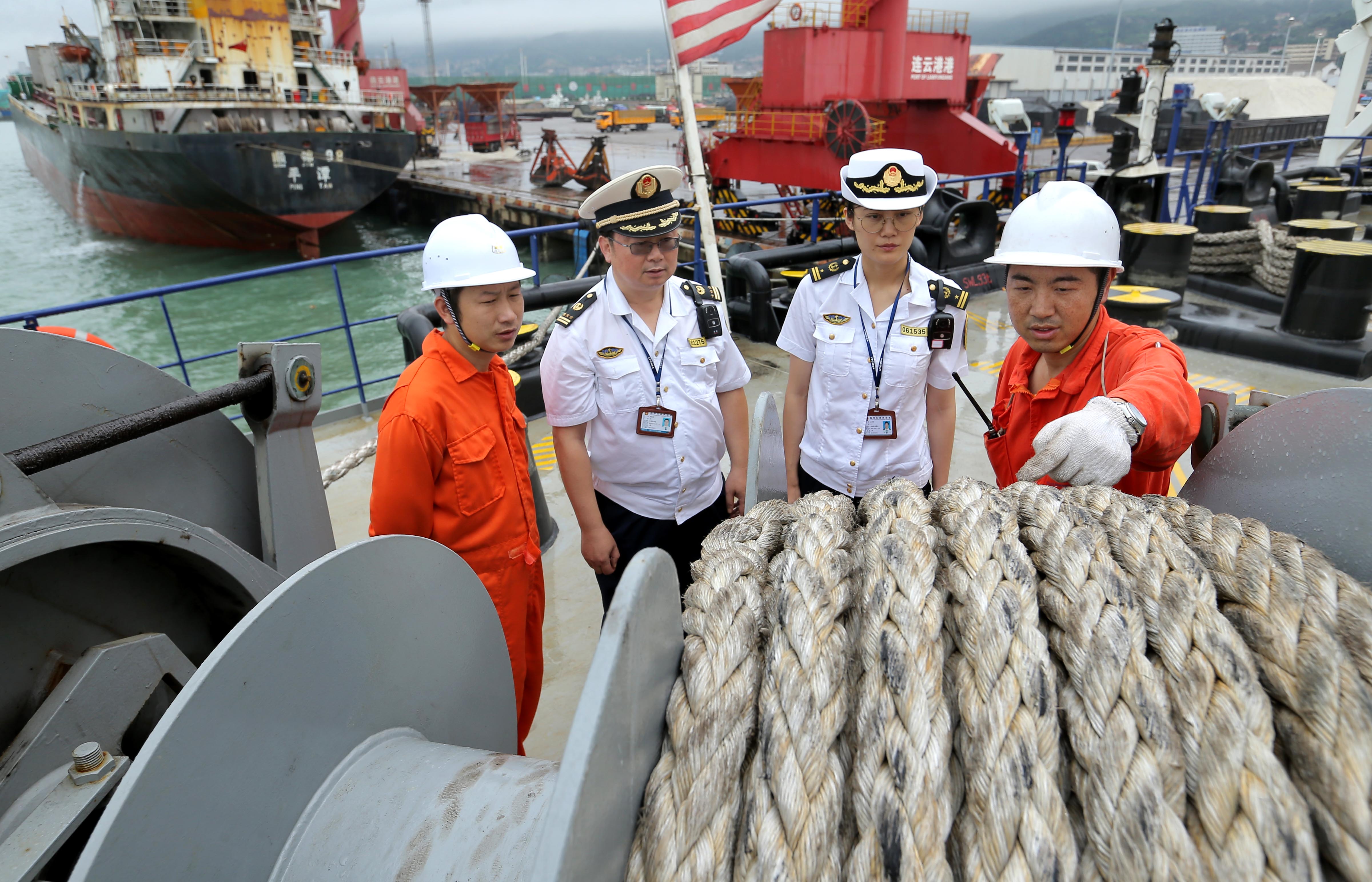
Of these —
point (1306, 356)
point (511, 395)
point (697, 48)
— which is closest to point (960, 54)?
point (1306, 356)

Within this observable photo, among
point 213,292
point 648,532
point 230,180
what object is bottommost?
point 213,292

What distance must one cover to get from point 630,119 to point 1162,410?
2716 inches

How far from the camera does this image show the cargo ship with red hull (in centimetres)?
2020

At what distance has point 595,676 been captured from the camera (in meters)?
0.69

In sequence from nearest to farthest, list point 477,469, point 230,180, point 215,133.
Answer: point 477,469, point 215,133, point 230,180

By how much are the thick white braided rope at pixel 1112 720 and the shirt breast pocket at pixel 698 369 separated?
1.63m

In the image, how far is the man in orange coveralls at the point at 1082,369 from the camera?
1.27m

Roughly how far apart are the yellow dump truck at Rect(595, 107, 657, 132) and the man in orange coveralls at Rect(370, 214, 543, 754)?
5973cm

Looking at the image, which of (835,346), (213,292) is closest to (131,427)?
(835,346)

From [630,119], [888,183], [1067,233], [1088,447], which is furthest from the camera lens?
[630,119]

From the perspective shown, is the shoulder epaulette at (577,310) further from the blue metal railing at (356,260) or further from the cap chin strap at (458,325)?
the blue metal railing at (356,260)

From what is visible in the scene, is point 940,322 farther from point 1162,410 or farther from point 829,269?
point 1162,410

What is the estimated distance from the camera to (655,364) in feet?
8.09

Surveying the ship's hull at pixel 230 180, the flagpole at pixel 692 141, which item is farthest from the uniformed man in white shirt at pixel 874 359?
the ship's hull at pixel 230 180
